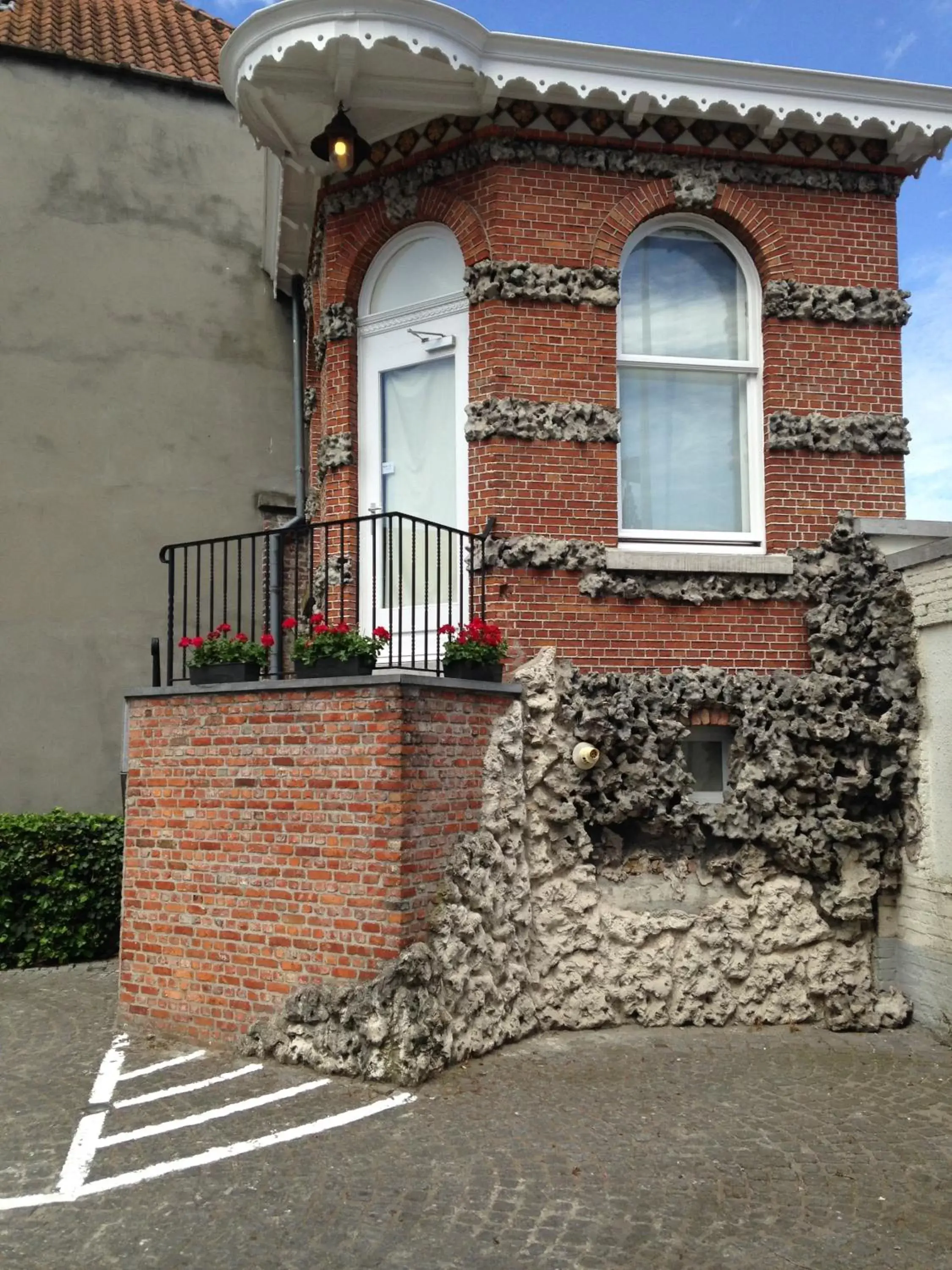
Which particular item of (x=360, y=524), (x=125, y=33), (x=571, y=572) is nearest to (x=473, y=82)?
(x=360, y=524)

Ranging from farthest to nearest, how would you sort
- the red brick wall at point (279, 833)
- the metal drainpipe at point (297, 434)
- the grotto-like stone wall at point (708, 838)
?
the metal drainpipe at point (297, 434) < the grotto-like stone wall at point (708, 838) < the red brick wall at point (279, 833)

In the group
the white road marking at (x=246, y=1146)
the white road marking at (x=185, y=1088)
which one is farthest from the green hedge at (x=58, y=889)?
the white road marking at (x=246, y=1146)

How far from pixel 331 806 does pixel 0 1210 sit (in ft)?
9.00

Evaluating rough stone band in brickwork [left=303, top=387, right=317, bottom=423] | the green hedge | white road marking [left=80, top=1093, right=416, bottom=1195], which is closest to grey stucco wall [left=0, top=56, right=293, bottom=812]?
the green hedge

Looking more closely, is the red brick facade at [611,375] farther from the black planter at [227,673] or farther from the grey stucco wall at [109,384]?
the grey stucco wall at [109,384]

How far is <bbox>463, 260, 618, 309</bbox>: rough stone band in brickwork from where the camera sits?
8461 millimetres

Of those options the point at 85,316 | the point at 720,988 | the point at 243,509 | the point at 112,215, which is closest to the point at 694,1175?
the point at 720,988

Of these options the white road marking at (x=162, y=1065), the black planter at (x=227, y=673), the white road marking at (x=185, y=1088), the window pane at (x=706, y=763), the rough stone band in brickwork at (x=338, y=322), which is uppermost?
the rough stone band in brickwork at (x=338, y=322)

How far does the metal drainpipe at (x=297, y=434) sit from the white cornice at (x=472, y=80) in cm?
359

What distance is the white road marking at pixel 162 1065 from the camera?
6949 millimetres

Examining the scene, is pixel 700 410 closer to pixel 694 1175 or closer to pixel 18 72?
pixel 694 1175

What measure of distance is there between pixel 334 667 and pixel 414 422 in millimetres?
2803

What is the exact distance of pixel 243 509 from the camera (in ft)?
42.3

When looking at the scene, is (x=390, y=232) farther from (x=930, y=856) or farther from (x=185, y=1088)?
(x=185, y=1088)
